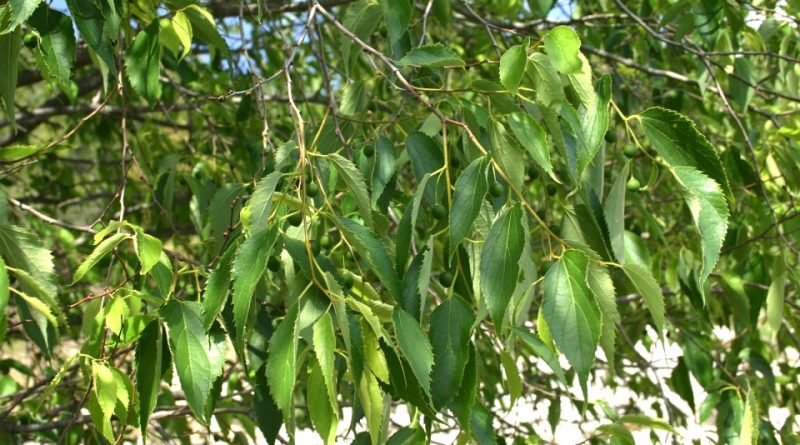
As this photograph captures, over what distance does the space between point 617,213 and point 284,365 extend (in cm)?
52

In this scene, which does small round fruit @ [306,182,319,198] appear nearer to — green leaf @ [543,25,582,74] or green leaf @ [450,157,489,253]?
green leaf @ [450,157,489,253]

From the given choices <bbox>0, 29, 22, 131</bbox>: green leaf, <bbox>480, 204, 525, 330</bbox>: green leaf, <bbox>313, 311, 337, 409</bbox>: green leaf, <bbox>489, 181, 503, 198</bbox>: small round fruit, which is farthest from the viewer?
<bbox>0, 29, 22, 131</bbox>: green leaf

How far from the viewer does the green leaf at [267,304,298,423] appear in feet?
3.38

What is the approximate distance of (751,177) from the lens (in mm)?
2453

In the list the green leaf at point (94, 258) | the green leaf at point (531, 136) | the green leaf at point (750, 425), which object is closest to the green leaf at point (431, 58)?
the green leaf at point (531, 136)

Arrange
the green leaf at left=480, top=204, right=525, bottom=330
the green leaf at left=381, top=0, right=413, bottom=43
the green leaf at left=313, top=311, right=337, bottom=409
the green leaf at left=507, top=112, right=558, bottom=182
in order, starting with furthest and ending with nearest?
the green leaf at left=381, top=0, right=413, bottom=43
the green leaf at left=507, top=112, right=558, bottom=182
the green leaf at left=480, top=204, right=525, bottom=330
the green leaf at left=313, top=311, right=337, bottom=409

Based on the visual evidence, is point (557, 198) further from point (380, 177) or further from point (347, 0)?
point (347, 0)

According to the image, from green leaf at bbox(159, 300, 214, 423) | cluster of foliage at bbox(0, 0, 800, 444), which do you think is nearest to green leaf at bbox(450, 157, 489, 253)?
cluster of foliage at bbox(0, 0, 800, 444)

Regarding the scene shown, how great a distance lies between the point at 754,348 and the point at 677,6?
1029mm

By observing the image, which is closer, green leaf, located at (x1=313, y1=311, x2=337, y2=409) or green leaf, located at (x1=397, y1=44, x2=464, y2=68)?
green leaf, located at (x1=313, y1=311, x2=337, y2=409)

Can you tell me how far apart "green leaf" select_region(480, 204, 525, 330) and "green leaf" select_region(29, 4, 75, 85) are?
0.76m

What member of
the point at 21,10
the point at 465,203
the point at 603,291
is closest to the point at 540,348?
the point at 603,291

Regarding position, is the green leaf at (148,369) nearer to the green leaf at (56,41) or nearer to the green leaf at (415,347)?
the green leaf at (415,347)

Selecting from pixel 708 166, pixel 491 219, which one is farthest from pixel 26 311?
pixel 708 166
